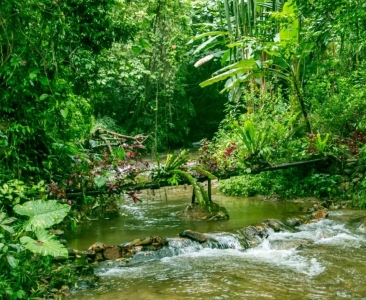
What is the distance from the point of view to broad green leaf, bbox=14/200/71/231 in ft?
11.0

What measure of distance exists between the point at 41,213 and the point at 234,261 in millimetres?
2865

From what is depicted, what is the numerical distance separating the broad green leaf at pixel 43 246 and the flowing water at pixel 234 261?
121 cm

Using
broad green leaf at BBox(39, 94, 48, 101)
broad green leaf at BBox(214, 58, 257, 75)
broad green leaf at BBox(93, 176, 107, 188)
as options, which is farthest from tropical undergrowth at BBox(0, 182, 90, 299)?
broad green leaf at BBox(214, 58, 257, 75)

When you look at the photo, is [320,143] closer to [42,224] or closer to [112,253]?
[112,253]

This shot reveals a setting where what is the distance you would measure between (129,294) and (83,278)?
608 millimetres

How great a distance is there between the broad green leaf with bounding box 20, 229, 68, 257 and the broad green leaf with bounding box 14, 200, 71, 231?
9 cm

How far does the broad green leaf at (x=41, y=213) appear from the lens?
132 inches

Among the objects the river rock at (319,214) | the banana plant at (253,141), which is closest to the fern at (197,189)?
the banana plant at (253,141)

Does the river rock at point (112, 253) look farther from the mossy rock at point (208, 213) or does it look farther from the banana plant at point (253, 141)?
the banana plant at point (253, 141)

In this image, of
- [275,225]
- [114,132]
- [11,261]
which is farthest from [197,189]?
[11,261]

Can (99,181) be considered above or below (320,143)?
below

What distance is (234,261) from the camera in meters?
5.45

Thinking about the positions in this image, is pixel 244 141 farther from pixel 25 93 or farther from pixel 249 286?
pixel 25 93

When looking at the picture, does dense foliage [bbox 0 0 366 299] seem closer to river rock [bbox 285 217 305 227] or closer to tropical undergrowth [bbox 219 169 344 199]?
tropical undergrowth [bbox 219 169 344 199]
